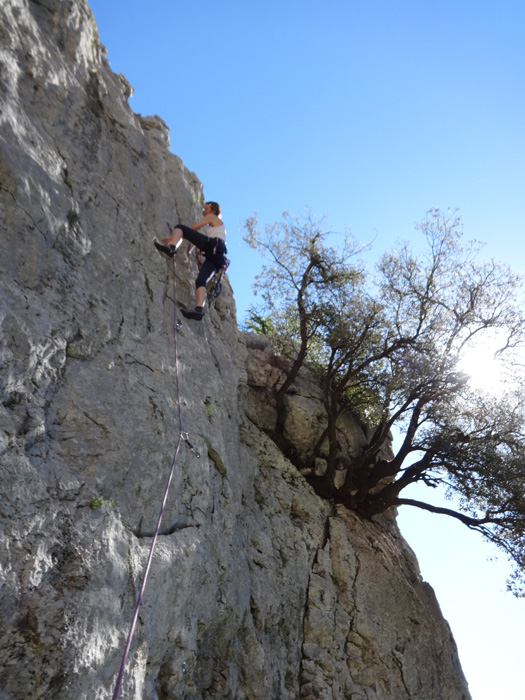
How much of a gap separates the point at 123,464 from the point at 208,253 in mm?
5330

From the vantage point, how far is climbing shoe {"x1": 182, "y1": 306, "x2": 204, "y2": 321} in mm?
10531

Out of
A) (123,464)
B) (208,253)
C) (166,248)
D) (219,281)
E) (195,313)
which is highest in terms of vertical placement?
(219,281)

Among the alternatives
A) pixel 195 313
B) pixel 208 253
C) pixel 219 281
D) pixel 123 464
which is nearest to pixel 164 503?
pixel 123 464

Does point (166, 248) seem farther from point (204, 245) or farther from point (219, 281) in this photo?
point (219, 281)

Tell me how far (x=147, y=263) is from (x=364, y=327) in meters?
7.92

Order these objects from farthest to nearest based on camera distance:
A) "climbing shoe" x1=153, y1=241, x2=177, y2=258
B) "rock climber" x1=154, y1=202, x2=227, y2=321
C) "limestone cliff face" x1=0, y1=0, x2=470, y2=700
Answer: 1. "rock climber" x1=154, y1=202, x2=227, y2=321
2. "climbing shoe" x1=153, y1=241, x2=177, y2=258
3. "limestone cliff face" x1=0, y1=0, x2=470, y2=700

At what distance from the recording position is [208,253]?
436 inches

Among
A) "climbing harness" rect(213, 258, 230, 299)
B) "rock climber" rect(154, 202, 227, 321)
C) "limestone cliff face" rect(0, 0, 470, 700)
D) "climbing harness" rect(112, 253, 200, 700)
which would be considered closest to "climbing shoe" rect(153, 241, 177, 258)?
"rock climber" rect(154, 202, 227, 321)

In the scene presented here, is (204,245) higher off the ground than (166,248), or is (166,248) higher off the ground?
(204,245)

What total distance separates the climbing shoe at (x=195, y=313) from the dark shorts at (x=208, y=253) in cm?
55

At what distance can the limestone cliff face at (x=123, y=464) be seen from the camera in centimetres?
547

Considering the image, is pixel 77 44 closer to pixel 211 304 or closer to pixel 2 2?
pixel 2 2

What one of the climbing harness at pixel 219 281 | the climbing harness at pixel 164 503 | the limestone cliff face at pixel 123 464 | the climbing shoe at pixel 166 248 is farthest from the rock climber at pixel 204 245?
the climbing harness at pixel 164 503

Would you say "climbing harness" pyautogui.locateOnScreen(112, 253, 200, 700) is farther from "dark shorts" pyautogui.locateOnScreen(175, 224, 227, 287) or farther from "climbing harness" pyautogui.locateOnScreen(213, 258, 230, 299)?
"climbing harness" pyautogui.locateOnScreen(213, 258, 230, 299)
